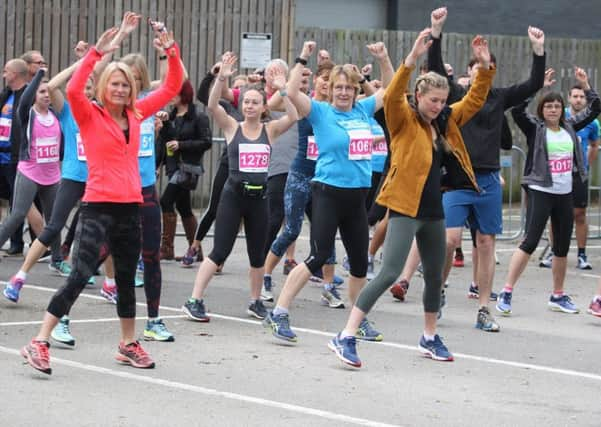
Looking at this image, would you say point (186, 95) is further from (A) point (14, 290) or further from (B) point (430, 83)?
(B) point (430, 83)

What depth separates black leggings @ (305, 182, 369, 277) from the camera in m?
9.45

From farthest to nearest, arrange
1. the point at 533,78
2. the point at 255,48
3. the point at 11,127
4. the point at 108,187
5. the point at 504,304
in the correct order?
the point at 255,48
the point at 11,127
the point at 504,304
the point at 533,78
the point at 108,187

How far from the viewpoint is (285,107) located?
1034 centimetres

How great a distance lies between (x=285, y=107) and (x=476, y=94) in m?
1.69

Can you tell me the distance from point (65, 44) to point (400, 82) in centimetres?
1084

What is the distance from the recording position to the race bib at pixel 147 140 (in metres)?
10.0

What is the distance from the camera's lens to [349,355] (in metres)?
8.59

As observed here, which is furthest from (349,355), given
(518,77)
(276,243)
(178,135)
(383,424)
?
(518,77)

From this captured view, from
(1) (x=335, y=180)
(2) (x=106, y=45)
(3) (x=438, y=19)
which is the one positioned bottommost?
(1) (x=335, y=180)

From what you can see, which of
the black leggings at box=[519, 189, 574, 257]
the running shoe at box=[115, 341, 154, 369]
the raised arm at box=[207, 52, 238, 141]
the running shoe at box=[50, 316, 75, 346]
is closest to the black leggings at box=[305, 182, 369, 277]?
the raised arm at box=[207, 52, 238, 141]

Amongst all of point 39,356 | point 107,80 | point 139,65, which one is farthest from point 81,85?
point 39,356

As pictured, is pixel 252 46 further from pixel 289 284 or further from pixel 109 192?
pixel 109 192

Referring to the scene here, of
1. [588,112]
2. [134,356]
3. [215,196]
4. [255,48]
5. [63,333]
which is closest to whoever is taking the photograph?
[134,356]

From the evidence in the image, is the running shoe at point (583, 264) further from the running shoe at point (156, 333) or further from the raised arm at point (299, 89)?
the running shoe at point (156, 333)
